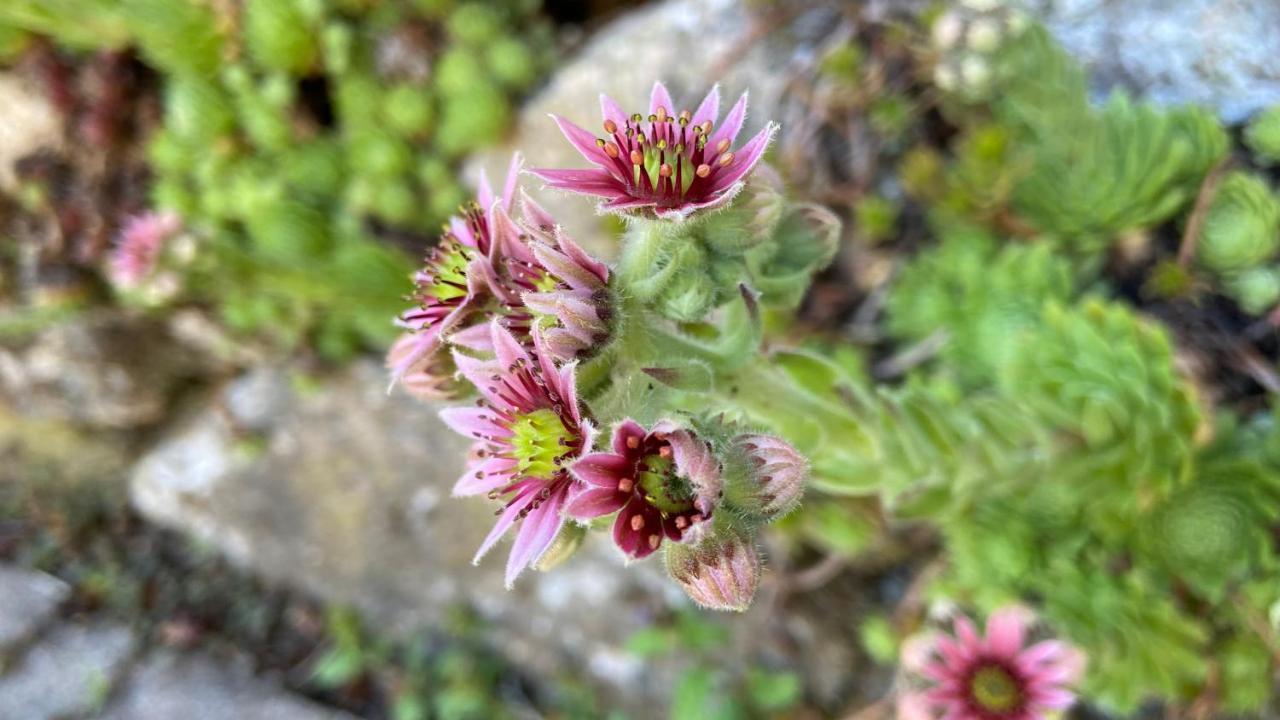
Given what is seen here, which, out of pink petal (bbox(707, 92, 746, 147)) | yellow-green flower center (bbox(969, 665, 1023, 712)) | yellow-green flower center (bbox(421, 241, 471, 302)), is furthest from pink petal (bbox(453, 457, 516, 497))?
yellow-green flower center (bbox(969, 665, 1023, 712))

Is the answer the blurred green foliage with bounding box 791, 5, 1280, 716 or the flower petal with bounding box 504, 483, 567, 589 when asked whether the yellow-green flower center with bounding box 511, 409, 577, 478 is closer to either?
the flower petal with bounding box 504, 483, 567, 589

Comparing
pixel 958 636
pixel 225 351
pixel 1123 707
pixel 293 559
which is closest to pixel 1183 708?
pixel 1123 707

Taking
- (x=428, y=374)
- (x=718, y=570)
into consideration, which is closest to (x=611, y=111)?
(x=428, y=374)

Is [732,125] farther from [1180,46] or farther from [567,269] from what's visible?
[1180,46]

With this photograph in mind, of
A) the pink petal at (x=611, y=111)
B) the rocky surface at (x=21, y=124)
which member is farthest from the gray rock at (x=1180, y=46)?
the rocky surface at (x=21, y=124)

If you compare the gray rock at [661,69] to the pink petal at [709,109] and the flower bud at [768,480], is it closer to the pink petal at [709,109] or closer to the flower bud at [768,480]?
the pink petal at [709,109]

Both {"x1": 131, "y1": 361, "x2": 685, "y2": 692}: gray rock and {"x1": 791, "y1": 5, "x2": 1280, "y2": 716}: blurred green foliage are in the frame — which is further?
{"x1": 131, "y1": 361, "x2": 685, "y2": 692}: gray rock
